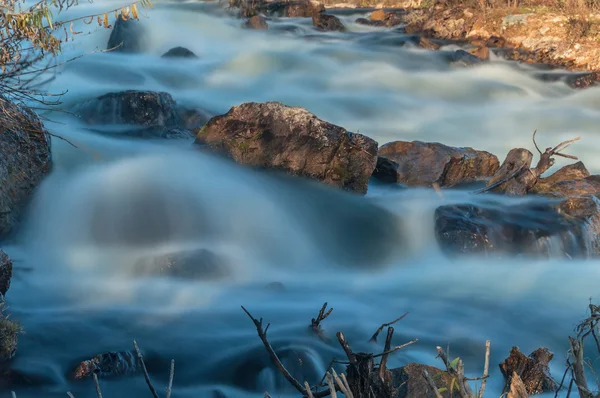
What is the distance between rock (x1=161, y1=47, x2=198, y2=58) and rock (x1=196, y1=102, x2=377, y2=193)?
25.2 ft

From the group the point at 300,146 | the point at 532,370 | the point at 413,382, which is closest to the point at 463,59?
the point at 300,146

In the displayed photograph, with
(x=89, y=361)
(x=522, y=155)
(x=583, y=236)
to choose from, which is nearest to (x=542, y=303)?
(x=583, y=236)

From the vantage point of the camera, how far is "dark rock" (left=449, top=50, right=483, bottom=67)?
17.4 m

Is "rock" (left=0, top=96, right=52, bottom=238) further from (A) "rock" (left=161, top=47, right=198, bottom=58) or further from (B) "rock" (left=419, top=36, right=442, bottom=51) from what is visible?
(B) "rock" (left=419, top=36, right=442, bottom=51)

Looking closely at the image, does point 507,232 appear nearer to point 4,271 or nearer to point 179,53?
point 4,271

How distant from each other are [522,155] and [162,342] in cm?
586

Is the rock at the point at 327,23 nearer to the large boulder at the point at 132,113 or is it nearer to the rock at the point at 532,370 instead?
the large boulder at the point at 132,113

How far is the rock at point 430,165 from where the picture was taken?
955 cm

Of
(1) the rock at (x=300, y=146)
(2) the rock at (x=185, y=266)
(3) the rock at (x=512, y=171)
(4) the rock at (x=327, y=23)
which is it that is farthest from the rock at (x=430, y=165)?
(4) the rock at (x=327, y=23)

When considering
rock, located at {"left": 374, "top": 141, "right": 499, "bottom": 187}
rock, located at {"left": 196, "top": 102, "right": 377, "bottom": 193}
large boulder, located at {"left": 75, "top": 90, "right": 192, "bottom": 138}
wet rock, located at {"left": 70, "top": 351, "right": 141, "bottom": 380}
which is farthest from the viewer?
large boulder, located at {"left": 75, "top": 90, "right": 192, "bottom": 138}

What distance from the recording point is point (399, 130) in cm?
1305

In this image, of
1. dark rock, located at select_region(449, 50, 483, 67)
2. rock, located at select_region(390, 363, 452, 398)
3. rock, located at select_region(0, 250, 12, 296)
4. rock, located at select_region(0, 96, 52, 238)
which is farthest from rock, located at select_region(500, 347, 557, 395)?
dark rock, located at select_region(449, 50, 483, 67)

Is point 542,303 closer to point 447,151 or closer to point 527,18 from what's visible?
point 447,151

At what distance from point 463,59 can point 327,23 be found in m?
4.91
